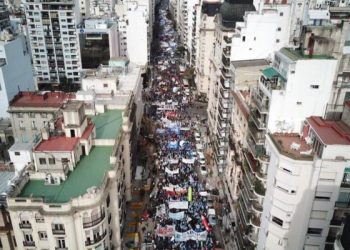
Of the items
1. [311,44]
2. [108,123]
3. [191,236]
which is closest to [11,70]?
[108,123]

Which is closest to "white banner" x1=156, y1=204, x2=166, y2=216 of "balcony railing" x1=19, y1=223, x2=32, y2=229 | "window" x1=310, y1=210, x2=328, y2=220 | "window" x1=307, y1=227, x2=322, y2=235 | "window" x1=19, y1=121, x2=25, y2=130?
"balcony railing" x1=19, y1=223, x2=32, y2=229

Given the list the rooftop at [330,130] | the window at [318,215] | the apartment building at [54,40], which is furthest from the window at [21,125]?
the window at [318,215]

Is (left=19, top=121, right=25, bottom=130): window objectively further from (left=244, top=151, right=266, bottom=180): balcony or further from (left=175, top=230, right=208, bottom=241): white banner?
(left=244, top=151, right=266, bottom=180): balcony

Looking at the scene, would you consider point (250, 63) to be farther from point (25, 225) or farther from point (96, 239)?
point (25, 225)

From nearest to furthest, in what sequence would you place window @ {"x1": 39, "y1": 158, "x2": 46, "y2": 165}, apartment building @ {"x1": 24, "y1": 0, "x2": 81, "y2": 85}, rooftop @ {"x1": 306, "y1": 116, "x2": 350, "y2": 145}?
rooftop @ {"x1": 306, "y1": 116, "x2": 350, "y2": 145}, window @ {"x1": 39, "y1": 158, "x2": 46, "y2": 165}, apartment building @ {"x1": 24, "y1": 0, "x2": 81, "y2": 85}

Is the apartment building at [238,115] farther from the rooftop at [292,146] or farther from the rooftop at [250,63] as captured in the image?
the rooftop at [292,146]

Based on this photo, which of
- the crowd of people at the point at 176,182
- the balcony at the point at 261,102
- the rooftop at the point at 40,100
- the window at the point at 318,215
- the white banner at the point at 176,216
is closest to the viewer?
the window at the point at 318,215
